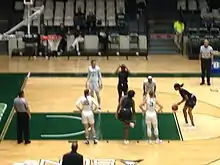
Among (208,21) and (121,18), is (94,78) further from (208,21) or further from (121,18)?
(208,21)

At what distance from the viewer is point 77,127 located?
20406 millimetres

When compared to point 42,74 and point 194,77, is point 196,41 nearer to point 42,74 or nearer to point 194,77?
point 194,77

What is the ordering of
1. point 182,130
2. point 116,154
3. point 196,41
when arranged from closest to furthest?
point 116,154 → point 182,130 → point 196,41

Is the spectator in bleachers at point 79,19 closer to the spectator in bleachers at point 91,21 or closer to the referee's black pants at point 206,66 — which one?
the spectator in bleachers at point 91,21

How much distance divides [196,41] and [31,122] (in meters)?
12.4

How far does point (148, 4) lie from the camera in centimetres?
3750

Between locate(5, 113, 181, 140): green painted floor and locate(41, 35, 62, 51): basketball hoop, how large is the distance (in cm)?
1008

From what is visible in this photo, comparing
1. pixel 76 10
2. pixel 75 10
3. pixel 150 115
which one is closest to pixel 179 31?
pixel 76 10

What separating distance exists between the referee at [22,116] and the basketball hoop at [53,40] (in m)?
12.8

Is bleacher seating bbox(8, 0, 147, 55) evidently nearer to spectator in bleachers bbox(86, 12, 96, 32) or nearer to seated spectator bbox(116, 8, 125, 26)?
seated spectator bbox(116, 8, 125, 26)

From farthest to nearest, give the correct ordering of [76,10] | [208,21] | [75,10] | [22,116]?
[75,10] → [76,10] → [208,21] → [22,116]

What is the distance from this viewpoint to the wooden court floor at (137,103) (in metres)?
18.0

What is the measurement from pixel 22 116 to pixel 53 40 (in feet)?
42.6

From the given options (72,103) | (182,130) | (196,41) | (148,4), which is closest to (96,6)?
(148,4)
